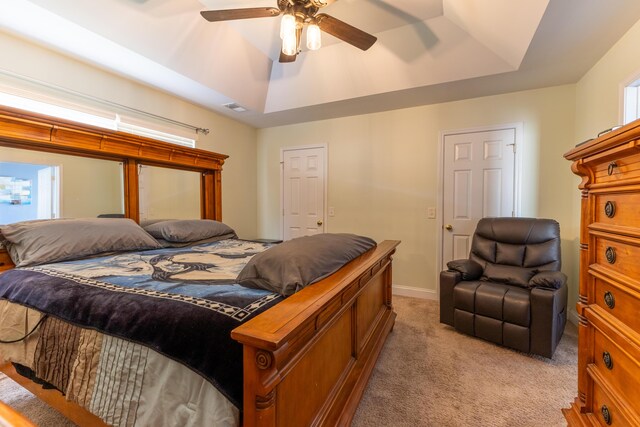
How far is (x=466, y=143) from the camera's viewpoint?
3285mm

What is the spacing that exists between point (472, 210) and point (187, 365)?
10.9ft

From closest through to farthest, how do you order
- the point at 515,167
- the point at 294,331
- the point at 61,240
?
the point at 294,331 → the point at 61,240 → the point at 515,167

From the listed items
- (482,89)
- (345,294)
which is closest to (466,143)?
(482,89)

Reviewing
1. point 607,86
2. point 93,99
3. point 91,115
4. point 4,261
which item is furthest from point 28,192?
point 607,86

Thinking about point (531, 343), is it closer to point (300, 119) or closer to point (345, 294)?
point (345, 294)

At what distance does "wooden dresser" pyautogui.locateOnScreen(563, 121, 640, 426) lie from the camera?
0.92 m

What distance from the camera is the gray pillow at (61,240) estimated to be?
5.88ft

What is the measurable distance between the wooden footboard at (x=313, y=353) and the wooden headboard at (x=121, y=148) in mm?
2373

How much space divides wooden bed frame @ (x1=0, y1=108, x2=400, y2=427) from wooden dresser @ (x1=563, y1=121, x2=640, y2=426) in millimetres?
1001

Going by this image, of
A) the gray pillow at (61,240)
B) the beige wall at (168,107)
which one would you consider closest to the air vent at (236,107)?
the beige wall at (168,107)

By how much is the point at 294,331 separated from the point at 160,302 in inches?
23.2

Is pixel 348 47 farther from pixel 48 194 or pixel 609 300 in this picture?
pixel 48 194

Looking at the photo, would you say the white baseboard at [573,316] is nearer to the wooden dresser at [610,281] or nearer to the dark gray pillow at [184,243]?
the wooden dresser at [610,281]

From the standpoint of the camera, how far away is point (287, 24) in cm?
176
